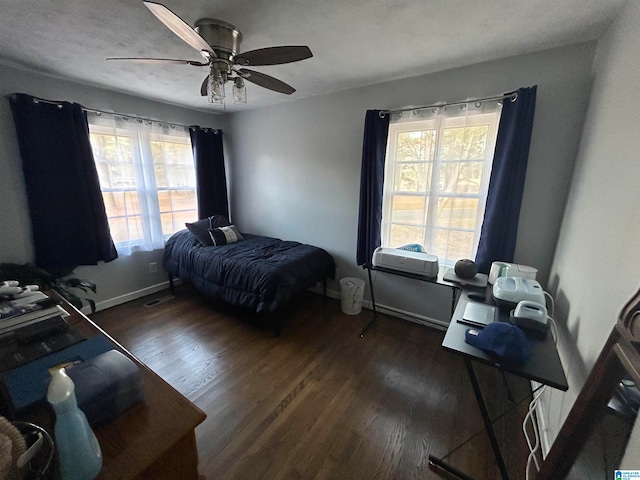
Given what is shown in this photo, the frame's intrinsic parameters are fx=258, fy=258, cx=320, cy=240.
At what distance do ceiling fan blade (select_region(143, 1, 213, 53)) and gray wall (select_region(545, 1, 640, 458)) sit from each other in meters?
1.89

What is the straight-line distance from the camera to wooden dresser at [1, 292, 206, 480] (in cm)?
63

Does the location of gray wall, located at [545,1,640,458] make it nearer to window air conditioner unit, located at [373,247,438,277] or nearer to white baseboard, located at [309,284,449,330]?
window air conditioner unit, located at [373,247,438,277]

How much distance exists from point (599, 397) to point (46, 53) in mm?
3531

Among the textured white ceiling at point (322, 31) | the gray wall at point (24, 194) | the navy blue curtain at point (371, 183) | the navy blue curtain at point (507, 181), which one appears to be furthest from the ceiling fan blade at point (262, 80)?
the gray wall at point (24, 194)

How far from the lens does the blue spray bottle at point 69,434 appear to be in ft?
1.67

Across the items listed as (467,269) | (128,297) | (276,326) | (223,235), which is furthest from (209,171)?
(467,269)

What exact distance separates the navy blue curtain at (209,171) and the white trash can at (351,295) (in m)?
2.17

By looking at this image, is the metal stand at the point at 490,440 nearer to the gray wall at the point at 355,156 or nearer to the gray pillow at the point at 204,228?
the gray wall at the point at 355,156

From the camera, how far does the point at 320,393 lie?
70.1 inches

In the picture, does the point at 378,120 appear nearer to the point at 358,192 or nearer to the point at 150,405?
the point at 358,192

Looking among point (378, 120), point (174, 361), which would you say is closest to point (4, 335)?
point (174, 361)

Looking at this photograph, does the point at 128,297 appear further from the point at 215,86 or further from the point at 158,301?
the point at 215,86

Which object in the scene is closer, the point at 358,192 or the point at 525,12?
the point at 525,12

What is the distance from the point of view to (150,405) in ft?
2.55
